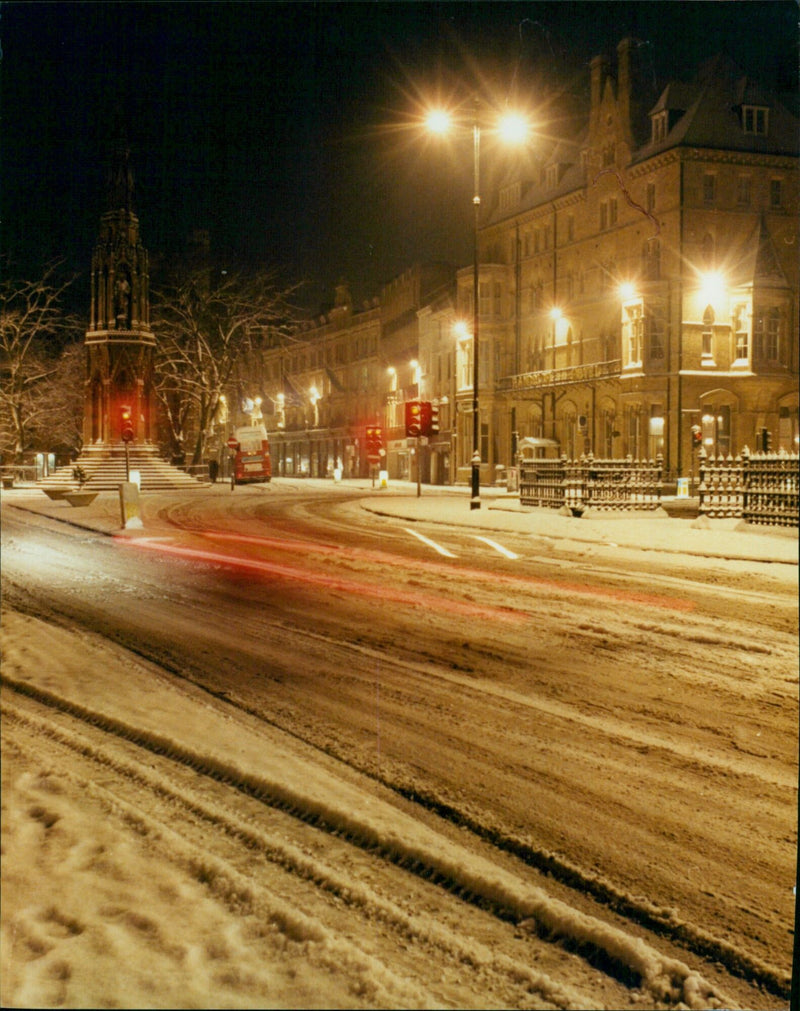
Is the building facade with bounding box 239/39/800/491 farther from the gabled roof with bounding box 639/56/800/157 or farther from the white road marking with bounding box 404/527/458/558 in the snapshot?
the white road marking with bounding box 404/527/458/558

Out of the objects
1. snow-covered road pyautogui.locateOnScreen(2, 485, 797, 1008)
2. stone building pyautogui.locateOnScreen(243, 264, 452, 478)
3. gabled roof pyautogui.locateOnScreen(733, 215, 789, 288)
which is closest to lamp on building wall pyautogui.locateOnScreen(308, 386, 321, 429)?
stone building pyautogui.locateOnScreen(243, 264, 452, 478)

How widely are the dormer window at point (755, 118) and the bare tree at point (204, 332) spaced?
2513 cm

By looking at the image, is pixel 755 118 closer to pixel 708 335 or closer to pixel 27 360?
pixel 708 335

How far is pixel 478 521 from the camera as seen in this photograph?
24891mm

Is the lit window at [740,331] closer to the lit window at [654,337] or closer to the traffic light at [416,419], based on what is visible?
the lit window at [654,337]

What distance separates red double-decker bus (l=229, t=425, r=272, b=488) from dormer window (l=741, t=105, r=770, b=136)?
30.1 meters

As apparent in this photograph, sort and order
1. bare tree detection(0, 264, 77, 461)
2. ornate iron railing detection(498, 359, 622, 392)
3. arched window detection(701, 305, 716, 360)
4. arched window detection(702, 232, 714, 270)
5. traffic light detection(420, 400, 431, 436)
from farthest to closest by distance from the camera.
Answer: ornate iron railing detection(498, 359, 622, 392), arched window detection(702, 232, 714, 270), arched window detection(701, 305, 716, 360), traffic light detection(420, 400, 431, 436), bare tree detection(0, 264, 77, 461)

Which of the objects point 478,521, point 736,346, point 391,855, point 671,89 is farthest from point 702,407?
point 391,855

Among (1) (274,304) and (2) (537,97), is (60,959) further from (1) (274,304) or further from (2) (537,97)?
(2) (537,97)

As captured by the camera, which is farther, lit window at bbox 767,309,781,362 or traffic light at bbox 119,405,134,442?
lit window at bbox 767,309,781,362

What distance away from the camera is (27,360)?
7750 millimetres

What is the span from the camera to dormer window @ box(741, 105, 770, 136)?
1611 inches

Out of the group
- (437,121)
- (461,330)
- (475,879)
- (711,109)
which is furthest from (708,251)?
(475,879)

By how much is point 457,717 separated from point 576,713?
0.86 m
